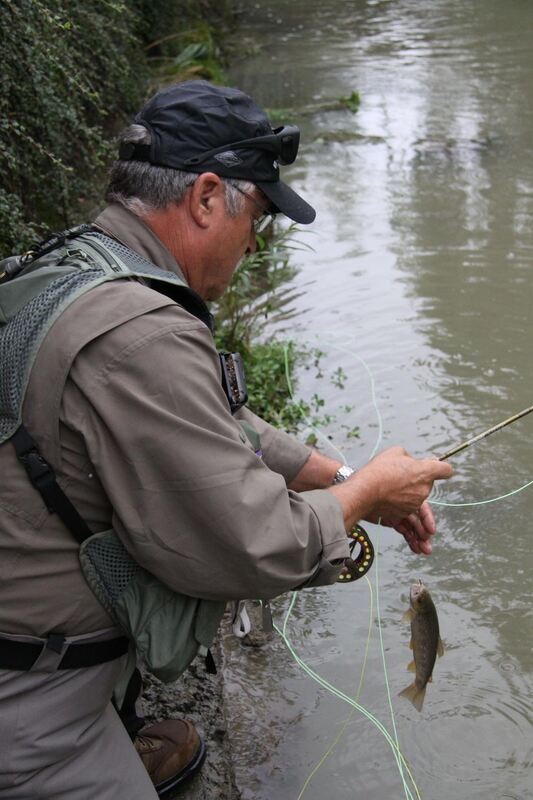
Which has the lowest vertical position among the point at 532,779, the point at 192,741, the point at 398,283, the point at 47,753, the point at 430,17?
the point at 430,17

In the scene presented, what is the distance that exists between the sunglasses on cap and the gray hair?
56 mm

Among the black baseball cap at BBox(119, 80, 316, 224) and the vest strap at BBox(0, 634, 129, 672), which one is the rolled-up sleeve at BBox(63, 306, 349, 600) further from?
the black baseball cap at BBox(119, 80, 316, 224)

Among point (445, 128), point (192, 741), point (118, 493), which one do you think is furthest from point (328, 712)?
point (445, 128)

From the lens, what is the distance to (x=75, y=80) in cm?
516

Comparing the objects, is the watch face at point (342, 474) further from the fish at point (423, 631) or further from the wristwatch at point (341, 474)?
the fish at point (423, 631)

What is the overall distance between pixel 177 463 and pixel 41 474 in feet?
1.00

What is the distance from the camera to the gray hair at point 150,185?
8.09 feet

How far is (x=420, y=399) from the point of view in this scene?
591 centimetres

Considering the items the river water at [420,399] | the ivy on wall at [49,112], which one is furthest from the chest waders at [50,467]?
the ivy on wall at [49,112]

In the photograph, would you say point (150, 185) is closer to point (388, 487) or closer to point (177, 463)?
point (177, 463)

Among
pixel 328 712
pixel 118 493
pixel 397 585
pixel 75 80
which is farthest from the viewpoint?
pixel 75 80

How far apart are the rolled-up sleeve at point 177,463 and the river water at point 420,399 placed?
1.46m

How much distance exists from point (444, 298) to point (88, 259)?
5060 millimetres

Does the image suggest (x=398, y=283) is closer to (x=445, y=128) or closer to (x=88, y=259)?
(x=445, y=128)
